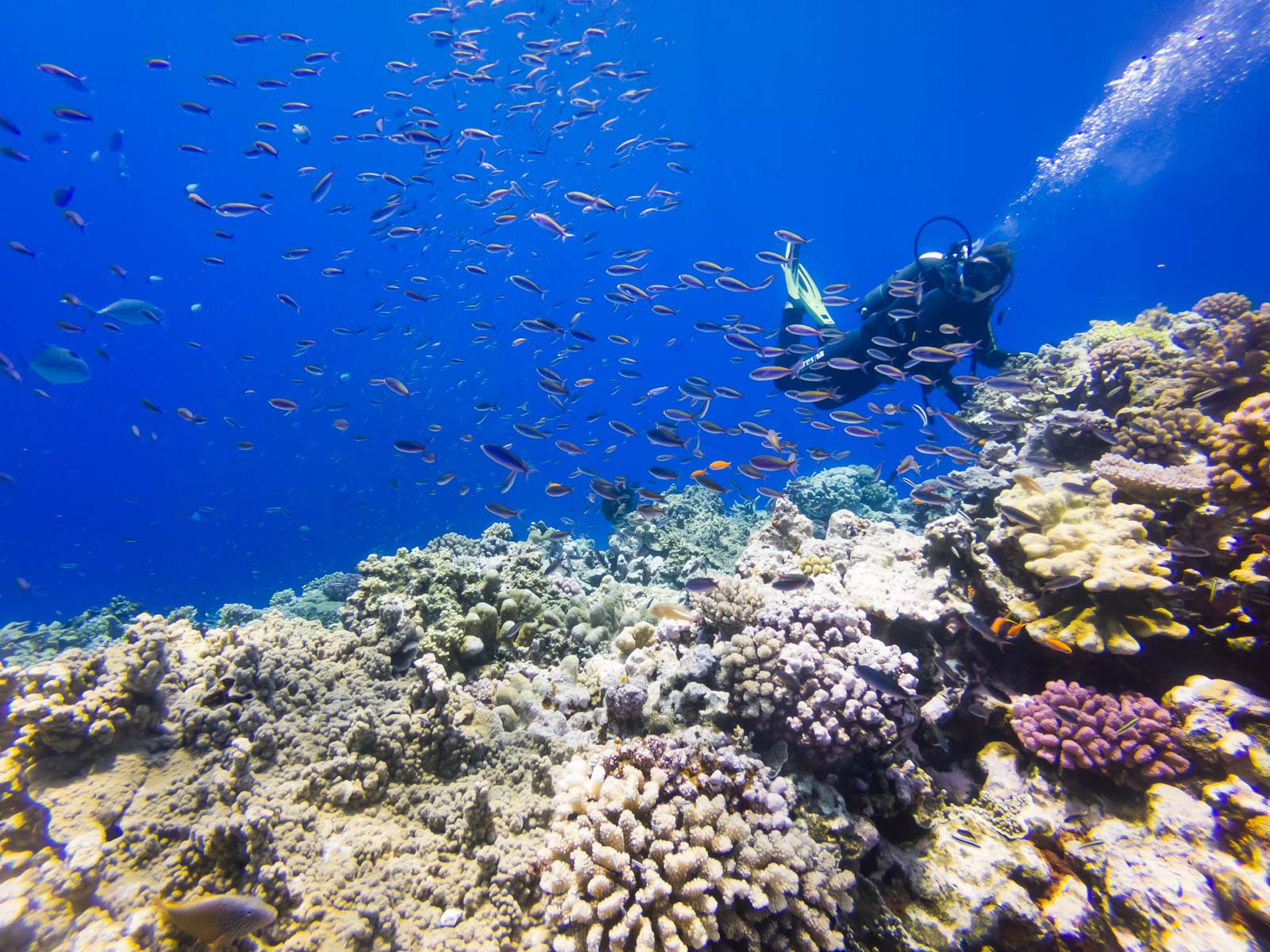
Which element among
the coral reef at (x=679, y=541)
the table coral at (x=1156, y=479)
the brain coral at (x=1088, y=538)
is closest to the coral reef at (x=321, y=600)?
the coral reef at (x=679, y=541)

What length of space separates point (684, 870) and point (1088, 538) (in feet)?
13.8

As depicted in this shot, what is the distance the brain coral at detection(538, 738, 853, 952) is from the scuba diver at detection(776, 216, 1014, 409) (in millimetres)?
6673

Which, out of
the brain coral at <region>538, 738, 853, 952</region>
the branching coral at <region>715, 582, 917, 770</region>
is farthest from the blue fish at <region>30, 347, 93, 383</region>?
the branching coral at <region>715, 582, 917, 770</region>

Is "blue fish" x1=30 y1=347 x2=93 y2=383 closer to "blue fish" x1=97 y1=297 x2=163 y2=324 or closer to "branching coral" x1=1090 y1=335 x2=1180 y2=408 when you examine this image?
"blue fish" x1=97 y1=297 x2=163 y2=324

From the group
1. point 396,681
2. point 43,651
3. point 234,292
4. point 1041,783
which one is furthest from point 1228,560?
point 234,292

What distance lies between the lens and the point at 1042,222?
11438 cm

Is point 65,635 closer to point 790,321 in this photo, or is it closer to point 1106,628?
point 1106,628

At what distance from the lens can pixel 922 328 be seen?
9867 mm

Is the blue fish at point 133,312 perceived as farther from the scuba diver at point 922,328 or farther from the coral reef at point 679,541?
the scuba diver at point 922,328

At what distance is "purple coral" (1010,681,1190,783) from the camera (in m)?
3.21

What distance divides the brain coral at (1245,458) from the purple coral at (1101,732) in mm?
1962

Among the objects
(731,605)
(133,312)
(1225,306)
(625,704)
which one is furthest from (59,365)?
(1225,306)

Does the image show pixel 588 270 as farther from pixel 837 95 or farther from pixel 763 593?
pixel 763 593

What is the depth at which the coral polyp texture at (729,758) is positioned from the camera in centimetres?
273
